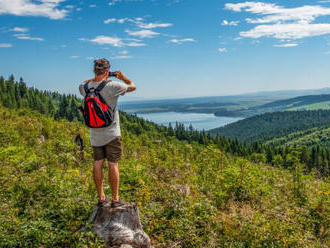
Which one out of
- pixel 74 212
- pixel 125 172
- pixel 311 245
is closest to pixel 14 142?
pixel 125 172

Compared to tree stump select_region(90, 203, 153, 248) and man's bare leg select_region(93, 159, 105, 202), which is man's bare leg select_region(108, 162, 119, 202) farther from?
tree stump select_region(90, 203, 153, 248)

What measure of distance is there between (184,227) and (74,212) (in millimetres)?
2644

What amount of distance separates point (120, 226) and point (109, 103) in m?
2.60

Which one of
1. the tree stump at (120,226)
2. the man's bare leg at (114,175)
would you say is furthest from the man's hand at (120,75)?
the tree stump at (120,226)

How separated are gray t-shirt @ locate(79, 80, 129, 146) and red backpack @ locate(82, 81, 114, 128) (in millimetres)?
111

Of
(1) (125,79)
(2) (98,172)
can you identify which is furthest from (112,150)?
(1) (125,79)

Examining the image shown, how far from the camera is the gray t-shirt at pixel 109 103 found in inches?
206

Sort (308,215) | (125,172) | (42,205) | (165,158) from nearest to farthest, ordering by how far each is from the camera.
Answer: (42,205)
(308,215)
(125,172)
(165,158)

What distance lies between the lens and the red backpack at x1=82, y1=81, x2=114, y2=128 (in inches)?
200

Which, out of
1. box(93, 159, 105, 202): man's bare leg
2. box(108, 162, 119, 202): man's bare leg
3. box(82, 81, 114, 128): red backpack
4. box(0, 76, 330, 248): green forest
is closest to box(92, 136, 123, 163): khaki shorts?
box(108, 162, 119, 202): man's bare leg

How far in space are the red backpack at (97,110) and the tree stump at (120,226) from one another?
195 centimetres

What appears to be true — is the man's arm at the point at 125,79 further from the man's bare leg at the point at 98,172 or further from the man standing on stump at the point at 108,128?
the man's bare leg at the point at 98,172

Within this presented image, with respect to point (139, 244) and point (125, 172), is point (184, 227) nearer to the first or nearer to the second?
point (139, 244)

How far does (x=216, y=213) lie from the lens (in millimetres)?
7348
